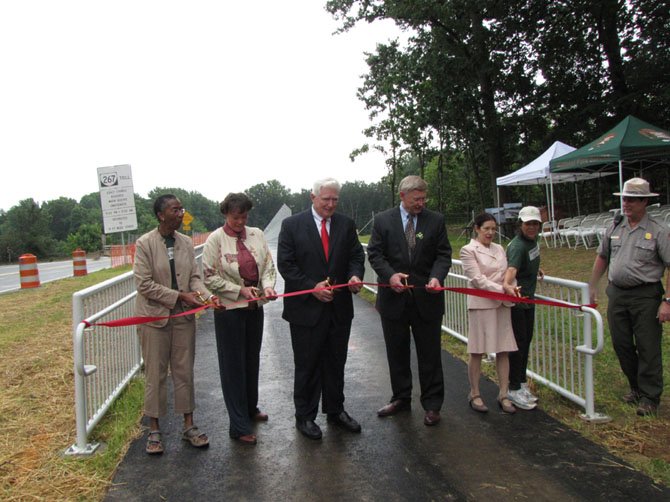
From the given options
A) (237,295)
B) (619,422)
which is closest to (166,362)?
(237,295)

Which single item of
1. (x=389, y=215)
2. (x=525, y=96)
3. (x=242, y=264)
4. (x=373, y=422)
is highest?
(x=525, y=96)

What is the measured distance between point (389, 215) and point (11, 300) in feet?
38.9

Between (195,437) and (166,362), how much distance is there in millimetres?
588

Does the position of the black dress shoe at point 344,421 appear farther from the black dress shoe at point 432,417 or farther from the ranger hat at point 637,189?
the ranger hat at point 637,189

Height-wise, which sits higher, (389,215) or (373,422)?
(389,215)

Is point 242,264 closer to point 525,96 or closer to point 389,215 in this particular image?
point 389,215

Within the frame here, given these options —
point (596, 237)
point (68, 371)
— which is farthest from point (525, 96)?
point (68, 371)

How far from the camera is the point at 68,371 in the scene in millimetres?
6141

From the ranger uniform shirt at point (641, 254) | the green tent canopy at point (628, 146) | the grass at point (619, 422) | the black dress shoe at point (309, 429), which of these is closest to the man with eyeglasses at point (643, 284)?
the ranger uniform shirt at point (641, 254)

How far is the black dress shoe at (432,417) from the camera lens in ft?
14.1

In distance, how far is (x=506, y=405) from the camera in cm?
455

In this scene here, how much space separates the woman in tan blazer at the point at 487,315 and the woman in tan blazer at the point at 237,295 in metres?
1.74

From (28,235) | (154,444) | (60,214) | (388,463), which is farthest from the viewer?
(60,214)

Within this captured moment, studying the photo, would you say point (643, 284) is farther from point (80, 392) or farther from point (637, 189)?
point (80, 392)
